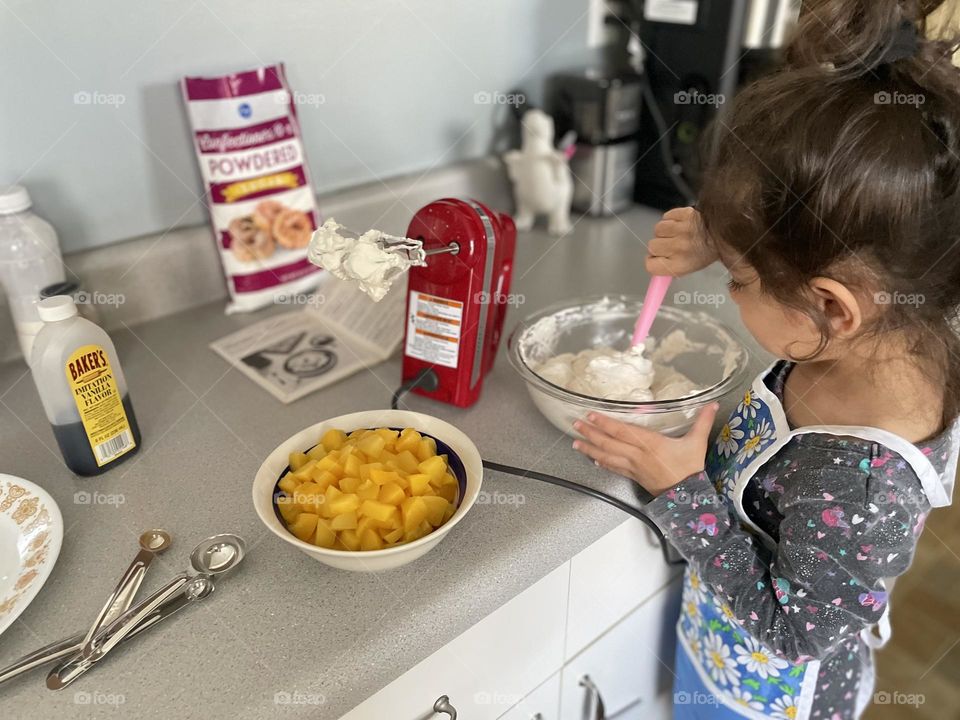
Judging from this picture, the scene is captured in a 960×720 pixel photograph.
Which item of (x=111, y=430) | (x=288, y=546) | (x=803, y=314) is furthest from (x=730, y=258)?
(x=111, y=430)

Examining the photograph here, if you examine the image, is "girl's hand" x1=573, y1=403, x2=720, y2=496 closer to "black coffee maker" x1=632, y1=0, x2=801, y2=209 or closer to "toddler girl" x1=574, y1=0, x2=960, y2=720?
"toddler girl" x1=574, y1=0, x2=960, y2=720

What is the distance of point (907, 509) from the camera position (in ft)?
1.82

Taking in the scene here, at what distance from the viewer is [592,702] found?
2.65 ft

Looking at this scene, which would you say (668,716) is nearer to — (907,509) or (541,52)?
(907,509)

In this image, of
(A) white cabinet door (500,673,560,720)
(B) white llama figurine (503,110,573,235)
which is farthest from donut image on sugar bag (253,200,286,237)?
(A) white cabinet door (500,673,560,720)

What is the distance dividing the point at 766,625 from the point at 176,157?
0.83 meters
